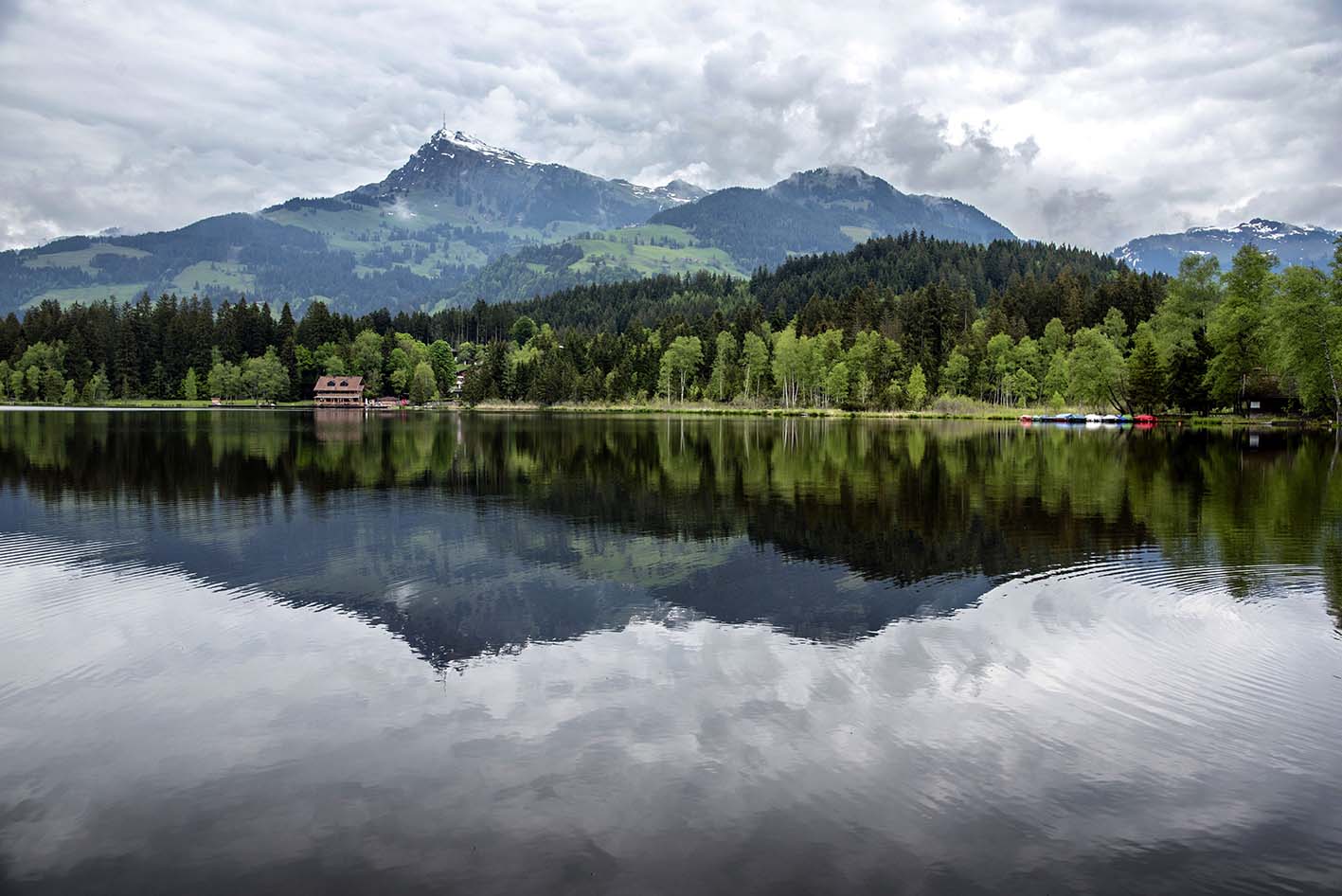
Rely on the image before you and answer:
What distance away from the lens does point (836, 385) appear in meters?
148

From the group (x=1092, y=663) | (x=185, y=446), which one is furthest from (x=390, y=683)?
(x=185, y=446)

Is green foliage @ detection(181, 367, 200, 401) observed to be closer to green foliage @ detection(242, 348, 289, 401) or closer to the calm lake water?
green foliage @ detection(242, 348, 289, 401)

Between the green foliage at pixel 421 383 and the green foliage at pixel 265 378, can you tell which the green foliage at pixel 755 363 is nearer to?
the green foliage at pixel 421 383

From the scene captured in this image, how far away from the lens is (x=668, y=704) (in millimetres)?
12602

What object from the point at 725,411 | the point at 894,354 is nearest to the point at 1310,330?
the point at 894,354

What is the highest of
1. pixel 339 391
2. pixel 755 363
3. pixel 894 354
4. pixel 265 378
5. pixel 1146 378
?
pixel 894 354

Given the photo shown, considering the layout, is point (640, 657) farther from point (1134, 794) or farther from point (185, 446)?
point (185, 446)

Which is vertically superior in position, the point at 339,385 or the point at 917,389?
the point at 339,385

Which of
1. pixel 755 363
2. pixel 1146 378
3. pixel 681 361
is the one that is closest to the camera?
pixel 1146 378

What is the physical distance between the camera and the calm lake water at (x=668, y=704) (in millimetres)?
8492

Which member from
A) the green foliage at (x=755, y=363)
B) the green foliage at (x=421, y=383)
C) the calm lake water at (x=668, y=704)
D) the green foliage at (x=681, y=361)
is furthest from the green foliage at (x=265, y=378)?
the calm lake water at (x=668, y=704)

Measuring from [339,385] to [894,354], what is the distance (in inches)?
5182

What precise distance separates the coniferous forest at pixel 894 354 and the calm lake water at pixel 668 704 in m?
89.7

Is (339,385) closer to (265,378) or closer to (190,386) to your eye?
(265,378)
